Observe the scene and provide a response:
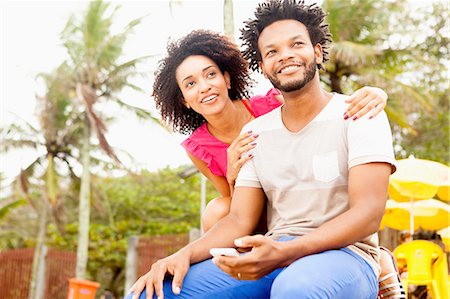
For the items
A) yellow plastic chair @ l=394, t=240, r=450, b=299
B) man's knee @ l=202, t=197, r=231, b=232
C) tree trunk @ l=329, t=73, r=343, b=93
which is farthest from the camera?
tree trunk @ l=329, t=73, r=343, b=93

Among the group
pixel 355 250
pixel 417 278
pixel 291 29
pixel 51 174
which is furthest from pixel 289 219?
pixel 51 174

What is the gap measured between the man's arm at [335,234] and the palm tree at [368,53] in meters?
12.3

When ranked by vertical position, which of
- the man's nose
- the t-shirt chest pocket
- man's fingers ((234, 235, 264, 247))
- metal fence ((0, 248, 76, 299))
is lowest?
metal fence ((0, 248, 76, 299))

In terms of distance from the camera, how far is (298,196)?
243cm

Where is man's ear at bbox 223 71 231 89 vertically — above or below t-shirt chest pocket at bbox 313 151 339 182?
above

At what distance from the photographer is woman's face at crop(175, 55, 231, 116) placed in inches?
118

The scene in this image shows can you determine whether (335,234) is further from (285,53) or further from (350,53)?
(350,53)

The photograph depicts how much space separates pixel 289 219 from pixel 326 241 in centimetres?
31

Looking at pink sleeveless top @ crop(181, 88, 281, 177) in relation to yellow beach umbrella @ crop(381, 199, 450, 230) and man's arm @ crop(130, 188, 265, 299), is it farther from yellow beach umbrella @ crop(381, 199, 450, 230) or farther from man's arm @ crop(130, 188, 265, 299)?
yellow beach umbrella @ crop(381, 199, 450, 230)

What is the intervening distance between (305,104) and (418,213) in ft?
18.1

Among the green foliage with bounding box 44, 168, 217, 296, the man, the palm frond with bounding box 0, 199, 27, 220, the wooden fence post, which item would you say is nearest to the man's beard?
the man

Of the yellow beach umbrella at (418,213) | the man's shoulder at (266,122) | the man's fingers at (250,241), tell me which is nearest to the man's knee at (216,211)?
the man's shoulder at (266,122)

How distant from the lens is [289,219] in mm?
2445

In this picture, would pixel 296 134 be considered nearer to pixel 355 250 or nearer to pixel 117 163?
pixel 355 250
